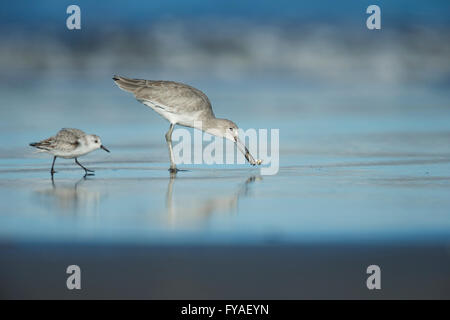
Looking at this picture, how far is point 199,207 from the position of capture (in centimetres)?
604

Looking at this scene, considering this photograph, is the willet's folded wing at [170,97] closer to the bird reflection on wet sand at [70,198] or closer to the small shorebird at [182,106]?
the small shorebird at [182,106]

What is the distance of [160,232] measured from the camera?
5148mm

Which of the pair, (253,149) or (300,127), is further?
(300,127)

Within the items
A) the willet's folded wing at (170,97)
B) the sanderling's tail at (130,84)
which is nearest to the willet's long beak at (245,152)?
the willet's folded wing at (170,97)

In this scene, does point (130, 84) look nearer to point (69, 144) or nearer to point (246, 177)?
point (69, 144)

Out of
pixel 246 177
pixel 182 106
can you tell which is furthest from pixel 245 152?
pixel 246 177

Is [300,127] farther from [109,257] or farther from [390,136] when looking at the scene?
[109,257]

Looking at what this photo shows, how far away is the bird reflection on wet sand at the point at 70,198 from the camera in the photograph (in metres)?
5.97

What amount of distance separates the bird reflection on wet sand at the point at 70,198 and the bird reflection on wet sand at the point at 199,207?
0.64 m

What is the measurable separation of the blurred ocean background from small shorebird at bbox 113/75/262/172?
2.13 feet

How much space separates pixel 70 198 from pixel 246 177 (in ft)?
6.94
